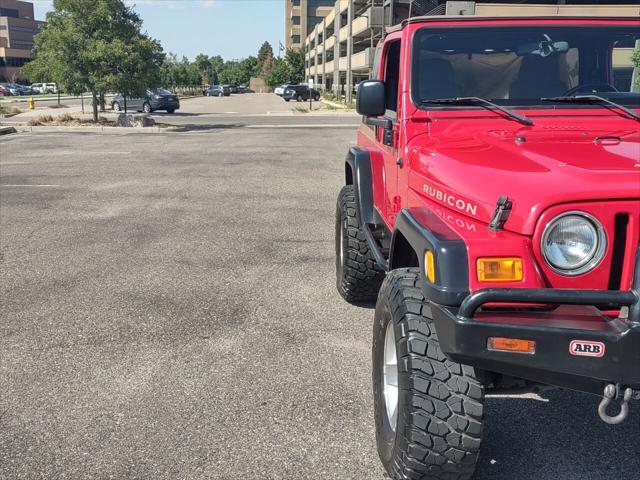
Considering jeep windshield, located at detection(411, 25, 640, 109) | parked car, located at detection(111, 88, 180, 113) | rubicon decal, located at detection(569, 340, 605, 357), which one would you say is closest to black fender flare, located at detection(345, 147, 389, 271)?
jeep windshield, located at detection(411, 25, 640, 109)

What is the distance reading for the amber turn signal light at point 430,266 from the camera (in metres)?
2.50

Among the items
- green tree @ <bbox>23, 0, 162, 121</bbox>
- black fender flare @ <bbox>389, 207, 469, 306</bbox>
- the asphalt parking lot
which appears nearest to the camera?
black fender flare @ <bbox>389, 207, 469, 306</bbox>

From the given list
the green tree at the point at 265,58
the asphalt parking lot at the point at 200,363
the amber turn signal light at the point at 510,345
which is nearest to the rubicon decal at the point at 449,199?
the amber turn signal light at the point at 510,345

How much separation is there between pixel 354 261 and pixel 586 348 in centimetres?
287

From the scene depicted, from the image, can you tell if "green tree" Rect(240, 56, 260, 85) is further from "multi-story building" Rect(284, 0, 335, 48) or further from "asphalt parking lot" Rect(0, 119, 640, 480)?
"asphalt parking lot" Rect(0, 119, 640, 480)

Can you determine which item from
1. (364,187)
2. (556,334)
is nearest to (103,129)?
(364,187)

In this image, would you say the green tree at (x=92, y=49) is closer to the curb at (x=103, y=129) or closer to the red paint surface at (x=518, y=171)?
the curb at (x=103, y=129)

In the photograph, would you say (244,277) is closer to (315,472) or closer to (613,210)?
(315,472)

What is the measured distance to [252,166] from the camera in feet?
46.6

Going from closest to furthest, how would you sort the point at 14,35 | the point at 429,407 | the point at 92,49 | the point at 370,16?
the point at 429,407 → the point at 92,49 → the point at 370,16 → the point at 14,35

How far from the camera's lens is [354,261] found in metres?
5.05

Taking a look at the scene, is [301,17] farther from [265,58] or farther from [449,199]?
[449,199]

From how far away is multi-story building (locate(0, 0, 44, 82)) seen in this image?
109500mm

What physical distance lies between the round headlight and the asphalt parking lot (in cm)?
116
